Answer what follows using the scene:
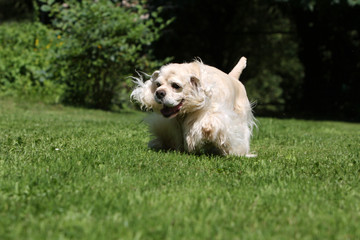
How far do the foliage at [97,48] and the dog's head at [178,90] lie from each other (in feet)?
22.8

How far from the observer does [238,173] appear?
427 cm

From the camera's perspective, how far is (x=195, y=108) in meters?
5.11

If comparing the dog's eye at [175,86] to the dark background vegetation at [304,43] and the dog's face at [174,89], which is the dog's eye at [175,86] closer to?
the dog's face at [174,89]

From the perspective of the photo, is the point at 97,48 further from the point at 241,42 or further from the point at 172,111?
the point at 241,42

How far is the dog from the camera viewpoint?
199 inches

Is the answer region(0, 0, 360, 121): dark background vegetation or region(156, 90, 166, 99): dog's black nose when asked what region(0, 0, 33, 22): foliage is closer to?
region(0, 0, 360, 121): dark background vegetation

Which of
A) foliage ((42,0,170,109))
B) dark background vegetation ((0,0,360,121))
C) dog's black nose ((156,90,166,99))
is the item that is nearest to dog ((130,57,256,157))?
dog's black nose ((156,90,166,99))

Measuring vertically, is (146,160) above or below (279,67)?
above

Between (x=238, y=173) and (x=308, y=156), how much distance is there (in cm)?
156

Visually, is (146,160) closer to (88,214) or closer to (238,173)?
(238,173)

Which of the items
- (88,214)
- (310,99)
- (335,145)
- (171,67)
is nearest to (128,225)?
(88,214)

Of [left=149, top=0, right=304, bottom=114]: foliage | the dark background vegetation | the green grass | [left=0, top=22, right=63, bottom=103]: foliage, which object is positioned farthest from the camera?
[left=149, top=0, right=304, bottom=114]: foliage

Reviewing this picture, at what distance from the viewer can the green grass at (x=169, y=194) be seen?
2.65 metres

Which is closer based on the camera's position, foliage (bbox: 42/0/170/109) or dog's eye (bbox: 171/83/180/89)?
dog's eye (bbox: 171/83/180/89)
